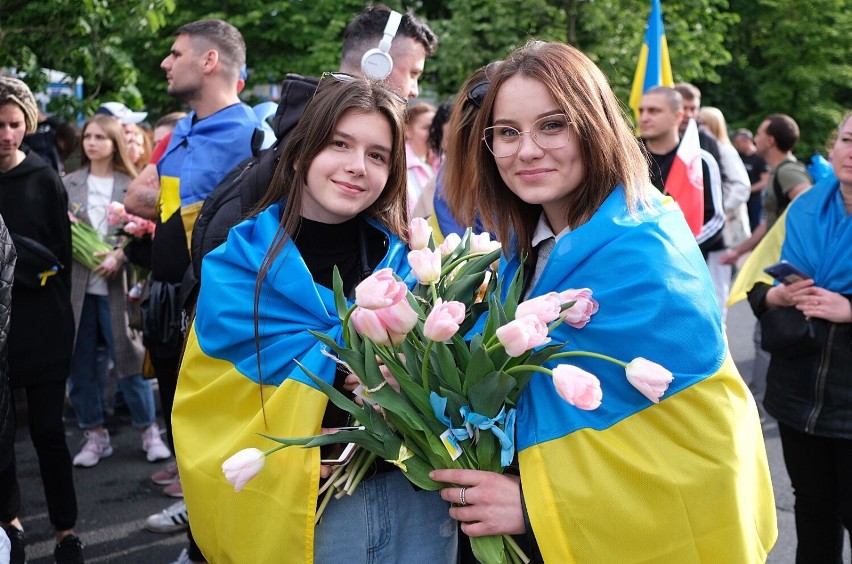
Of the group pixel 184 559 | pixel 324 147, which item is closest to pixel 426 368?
pixel 324 147

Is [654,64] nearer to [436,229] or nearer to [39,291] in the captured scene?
[436,229]

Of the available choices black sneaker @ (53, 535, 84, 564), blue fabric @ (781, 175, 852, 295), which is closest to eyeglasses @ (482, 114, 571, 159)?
blue fabric @ (781, 175, 852, 295)

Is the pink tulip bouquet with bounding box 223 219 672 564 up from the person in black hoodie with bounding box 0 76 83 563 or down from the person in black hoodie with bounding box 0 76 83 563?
Result: up

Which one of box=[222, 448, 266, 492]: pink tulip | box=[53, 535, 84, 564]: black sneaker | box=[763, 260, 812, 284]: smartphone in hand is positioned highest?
box=[222, 448, 266, 492]: pink tulip

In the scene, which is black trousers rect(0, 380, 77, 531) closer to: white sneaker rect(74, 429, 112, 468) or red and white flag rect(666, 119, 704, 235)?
white sneaker rect(74, 429, 112, 468)

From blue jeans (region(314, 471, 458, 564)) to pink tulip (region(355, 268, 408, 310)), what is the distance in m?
0.62

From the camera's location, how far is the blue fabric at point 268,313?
2.19 meters

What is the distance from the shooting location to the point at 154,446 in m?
5.75

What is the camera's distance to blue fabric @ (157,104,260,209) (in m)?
3.87

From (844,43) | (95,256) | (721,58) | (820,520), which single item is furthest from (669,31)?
(820,520)

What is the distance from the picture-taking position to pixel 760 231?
7535 millimetres

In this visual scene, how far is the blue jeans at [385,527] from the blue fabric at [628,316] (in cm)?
48

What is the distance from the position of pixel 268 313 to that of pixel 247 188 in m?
0.81

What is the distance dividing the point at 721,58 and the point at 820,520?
58.6ft
